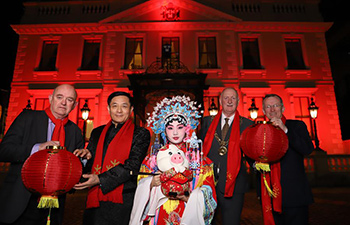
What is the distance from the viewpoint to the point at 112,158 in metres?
2.59

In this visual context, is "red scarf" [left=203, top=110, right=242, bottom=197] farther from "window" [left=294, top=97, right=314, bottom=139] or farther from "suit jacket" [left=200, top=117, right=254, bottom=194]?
"window" [left=294, top=97, right=314, bottom=139]

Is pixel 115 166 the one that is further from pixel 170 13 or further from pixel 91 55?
pixel 170 13

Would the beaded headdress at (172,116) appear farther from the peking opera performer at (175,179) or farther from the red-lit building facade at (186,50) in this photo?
the red-lit building facade at (186,50)

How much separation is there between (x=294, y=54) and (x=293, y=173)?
A: 1325cm

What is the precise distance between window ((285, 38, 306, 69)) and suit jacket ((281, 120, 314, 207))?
40.2ft

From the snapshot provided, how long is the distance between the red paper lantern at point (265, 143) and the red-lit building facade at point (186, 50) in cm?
978

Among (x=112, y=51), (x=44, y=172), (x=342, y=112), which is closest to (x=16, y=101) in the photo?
(x=112, y=51)

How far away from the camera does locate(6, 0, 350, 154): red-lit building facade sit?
12.6 m

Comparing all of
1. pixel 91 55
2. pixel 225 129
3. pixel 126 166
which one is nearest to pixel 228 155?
pixel 225 129

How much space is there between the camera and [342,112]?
15055 mm

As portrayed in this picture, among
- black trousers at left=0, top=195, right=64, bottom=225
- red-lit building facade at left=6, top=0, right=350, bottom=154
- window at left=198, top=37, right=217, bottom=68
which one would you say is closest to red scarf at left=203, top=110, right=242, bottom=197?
black trousers at left=0, top=195, right=64, bottom=225

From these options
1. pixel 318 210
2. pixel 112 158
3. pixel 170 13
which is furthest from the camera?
pixel 170 13

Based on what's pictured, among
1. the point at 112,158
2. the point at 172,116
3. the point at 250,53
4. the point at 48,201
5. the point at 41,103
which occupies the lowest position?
the point at 48,201

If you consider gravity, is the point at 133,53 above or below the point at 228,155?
above
